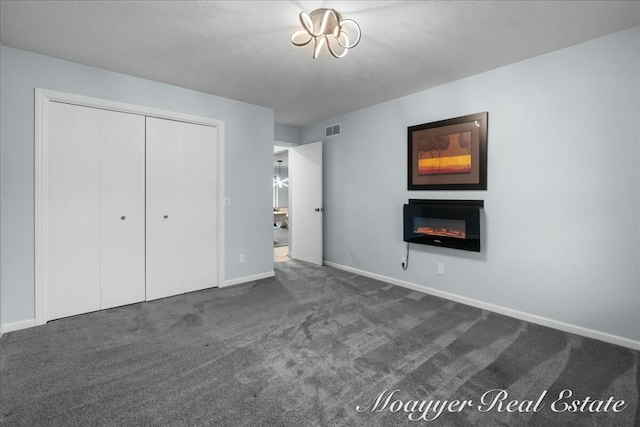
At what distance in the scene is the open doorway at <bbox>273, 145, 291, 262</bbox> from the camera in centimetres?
682

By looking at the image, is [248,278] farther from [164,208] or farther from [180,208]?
[164,208]

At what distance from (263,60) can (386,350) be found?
275 cm

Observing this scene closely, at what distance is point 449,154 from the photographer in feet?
11.1

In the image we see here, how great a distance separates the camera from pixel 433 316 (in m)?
2.98

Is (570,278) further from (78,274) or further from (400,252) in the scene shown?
(78,274)

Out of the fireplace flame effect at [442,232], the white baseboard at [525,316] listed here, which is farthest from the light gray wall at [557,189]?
the fireplace flame effect at [442,232]

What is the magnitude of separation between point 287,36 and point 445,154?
210cm

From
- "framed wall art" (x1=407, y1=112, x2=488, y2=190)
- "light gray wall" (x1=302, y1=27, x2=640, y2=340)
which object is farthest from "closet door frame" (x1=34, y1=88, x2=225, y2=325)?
"light gray wall" (x1=302, y1=27, x2=640, y2=340)

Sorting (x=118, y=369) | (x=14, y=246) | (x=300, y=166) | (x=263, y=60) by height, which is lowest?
(x=118, y=369)

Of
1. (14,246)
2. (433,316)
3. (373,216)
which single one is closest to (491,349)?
(433,316)

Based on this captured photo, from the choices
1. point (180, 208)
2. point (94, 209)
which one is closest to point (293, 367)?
point (180, 208)

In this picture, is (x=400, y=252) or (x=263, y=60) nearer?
(x=263, y=60)

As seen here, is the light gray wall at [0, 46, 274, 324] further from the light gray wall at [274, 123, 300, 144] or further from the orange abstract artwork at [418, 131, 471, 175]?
the orange abstract artwork at [418, 131, 471, 175]

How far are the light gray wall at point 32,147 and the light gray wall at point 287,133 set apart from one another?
1073 millimetres
